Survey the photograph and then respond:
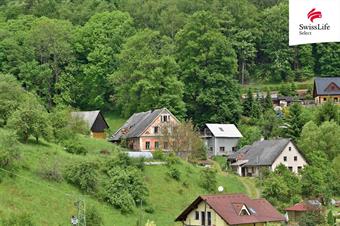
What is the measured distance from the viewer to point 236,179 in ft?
149

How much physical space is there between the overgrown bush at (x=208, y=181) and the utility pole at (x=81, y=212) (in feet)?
33.3

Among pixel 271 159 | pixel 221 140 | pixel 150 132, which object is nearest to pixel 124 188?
pixel 271 159

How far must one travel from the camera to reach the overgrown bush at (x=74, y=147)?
40.0 m

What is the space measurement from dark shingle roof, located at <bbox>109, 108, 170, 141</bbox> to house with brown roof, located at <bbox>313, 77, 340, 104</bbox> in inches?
799

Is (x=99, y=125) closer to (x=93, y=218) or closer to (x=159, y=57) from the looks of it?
(x=159, y=57)

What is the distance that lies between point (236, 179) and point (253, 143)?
9.12m

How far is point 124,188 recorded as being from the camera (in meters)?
36.2

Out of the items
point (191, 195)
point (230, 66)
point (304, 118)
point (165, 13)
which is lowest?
point (191, 195)

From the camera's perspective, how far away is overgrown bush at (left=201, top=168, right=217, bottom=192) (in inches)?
1599

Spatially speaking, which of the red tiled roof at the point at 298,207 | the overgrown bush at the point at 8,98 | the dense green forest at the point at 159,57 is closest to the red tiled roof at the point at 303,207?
the red tiled roof at the point at 298,207

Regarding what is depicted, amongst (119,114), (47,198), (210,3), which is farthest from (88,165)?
(210,3)

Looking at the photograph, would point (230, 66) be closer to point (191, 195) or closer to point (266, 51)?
point (266, 51)

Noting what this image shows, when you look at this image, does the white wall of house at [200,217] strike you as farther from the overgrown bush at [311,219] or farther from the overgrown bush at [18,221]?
the overgrown bush at [18,221]

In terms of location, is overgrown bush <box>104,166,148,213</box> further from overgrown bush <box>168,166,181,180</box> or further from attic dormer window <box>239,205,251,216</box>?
attic dormer window <box>239,205,251,216</box>
